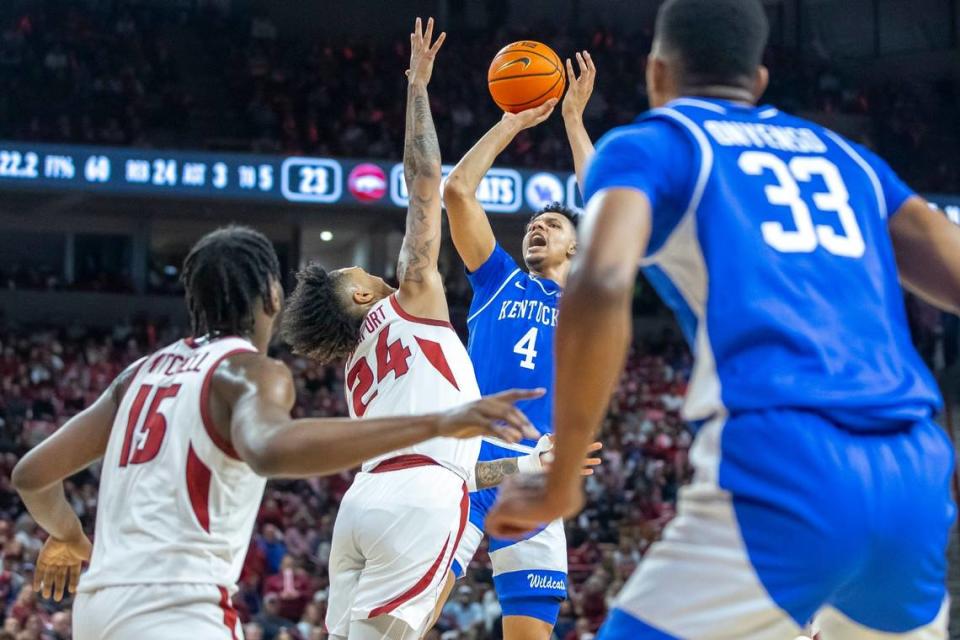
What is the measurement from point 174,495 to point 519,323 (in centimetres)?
347

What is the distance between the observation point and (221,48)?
2389 centimetres

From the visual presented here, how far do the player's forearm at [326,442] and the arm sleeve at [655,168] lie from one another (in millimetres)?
682

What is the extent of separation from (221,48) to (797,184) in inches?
888

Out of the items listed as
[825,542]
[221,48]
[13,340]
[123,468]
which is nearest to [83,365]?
[13,340]

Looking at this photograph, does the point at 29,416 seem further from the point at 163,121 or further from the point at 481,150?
the point at 481,150

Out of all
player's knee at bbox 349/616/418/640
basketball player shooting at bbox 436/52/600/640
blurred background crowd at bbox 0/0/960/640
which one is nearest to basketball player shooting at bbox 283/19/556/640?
player's knee at bbox 349/616/418/640

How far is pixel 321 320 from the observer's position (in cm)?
525

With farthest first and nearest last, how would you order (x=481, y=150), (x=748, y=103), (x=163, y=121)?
(x=163, y=121)
(x=481, y=150)
(x=748, y=103)

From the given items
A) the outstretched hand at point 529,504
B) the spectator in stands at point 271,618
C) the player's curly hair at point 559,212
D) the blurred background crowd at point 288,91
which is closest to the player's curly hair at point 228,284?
the outstretched hand at point 529,504

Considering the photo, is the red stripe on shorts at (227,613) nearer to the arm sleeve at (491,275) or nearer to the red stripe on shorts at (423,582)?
the red stripe on shorts at (423,582)

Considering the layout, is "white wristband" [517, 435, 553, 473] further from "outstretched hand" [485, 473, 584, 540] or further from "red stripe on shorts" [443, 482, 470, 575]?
"outstretched hand" [485, 473, 584, 540]

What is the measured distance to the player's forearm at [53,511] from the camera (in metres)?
3.37

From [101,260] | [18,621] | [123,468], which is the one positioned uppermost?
[123,468]

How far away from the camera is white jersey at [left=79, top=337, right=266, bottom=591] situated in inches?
114
